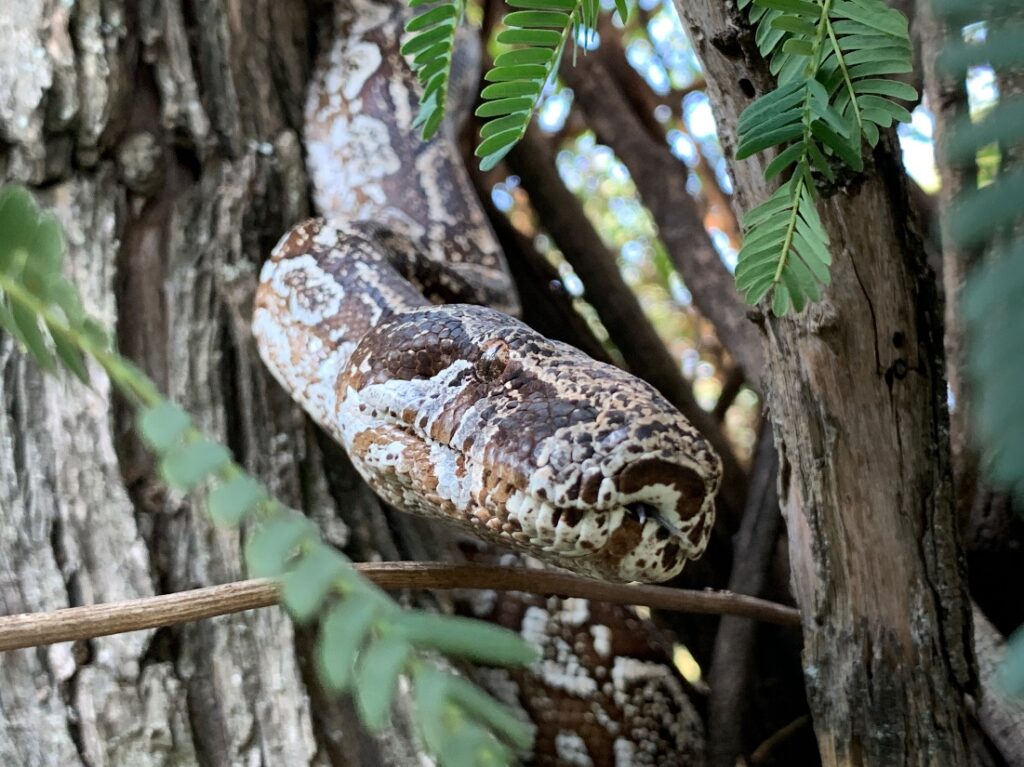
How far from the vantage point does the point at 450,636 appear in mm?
528

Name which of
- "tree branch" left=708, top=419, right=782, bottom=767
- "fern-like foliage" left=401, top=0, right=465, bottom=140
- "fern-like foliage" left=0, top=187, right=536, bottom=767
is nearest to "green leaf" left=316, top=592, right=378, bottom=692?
"fern-like foliage" left=0, top=187, right=536, bottom=767

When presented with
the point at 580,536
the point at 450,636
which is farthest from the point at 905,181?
the point at 450,636

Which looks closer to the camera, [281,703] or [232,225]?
[281,703]

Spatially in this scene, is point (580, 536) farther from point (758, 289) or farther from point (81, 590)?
point (81, 590)

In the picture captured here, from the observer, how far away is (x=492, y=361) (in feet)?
3.60

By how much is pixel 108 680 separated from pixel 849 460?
2.99ft

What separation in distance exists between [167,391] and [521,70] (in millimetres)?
819

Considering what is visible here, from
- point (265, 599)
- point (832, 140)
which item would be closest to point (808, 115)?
point (832, 140)

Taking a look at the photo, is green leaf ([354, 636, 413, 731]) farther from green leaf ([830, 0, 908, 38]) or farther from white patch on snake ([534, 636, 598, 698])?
white patch on snake ([534, 636, 598, 698])

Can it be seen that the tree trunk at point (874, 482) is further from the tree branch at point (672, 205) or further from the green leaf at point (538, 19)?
the tree branch at point (672, 205)

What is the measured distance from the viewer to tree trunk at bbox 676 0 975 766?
3.17ft

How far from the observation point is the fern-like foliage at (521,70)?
0.92m

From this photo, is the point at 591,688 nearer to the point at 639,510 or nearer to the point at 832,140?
the point at 639,510

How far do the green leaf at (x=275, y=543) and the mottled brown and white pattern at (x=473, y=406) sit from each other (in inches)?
16.5
